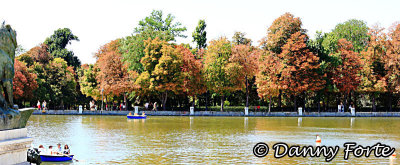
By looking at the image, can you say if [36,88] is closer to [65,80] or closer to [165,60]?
[65,80]

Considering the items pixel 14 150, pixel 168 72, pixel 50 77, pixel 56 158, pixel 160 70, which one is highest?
pixel 160 70

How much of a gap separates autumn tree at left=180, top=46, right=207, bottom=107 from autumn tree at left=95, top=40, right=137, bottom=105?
23.0ft

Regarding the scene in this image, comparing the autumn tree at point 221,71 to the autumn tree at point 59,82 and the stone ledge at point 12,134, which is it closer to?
the autumn tree at point 59,82

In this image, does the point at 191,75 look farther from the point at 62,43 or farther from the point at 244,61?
the point at 62,43

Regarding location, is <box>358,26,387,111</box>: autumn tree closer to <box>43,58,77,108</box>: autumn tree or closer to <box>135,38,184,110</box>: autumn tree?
<box>135,38,184,110</box>: autumn tree

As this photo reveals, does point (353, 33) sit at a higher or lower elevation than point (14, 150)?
higher

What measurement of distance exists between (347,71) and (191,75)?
71.8 feet

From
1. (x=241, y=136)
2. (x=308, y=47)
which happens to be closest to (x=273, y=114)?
(x=308, y=47)

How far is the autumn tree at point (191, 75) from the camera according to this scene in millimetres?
67562

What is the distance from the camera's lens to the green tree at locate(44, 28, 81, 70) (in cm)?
9175

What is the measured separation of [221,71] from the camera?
68.9 m

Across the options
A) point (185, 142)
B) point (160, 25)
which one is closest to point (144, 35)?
point (160, 25)

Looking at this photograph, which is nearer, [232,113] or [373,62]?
[232,113]

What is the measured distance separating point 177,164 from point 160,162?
1.05 m
